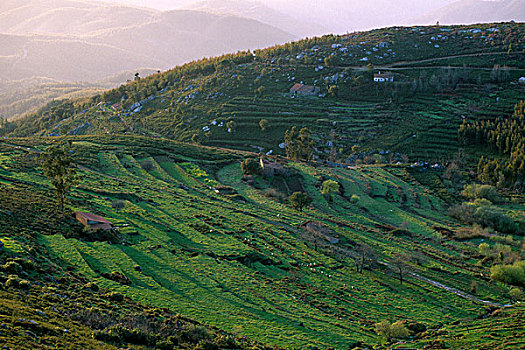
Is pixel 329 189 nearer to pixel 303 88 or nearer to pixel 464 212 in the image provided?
pixel 464 212

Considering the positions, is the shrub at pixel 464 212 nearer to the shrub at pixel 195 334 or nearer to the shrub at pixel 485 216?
the shrub at pixel 485 216

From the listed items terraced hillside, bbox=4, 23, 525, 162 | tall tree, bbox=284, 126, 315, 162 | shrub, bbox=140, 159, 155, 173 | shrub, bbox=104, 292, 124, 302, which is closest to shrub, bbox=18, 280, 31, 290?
shrub, bbox=104, 292, 124, 302

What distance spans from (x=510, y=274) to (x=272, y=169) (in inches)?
2372

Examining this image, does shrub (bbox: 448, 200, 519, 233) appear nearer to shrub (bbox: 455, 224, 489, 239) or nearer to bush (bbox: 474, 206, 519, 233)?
bush (bbox: 474, 206, 519, 233)

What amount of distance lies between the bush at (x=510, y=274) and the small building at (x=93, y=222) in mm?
57031

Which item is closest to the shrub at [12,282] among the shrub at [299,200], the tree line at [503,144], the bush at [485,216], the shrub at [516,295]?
the shrub at [299,200]

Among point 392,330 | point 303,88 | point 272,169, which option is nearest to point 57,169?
point 392,330

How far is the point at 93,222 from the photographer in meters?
50.8

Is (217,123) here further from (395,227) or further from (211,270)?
(211,270)

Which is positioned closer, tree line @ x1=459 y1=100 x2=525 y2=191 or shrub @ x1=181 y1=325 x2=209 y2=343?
shrub @ x1=181 y1=325 x2=209 y2=343

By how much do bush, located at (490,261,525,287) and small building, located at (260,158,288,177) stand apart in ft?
185

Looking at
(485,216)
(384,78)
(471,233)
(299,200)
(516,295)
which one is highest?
(384,78)

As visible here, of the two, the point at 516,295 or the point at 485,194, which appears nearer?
the point at 516,295

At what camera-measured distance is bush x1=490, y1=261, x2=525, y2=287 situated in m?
59.0
